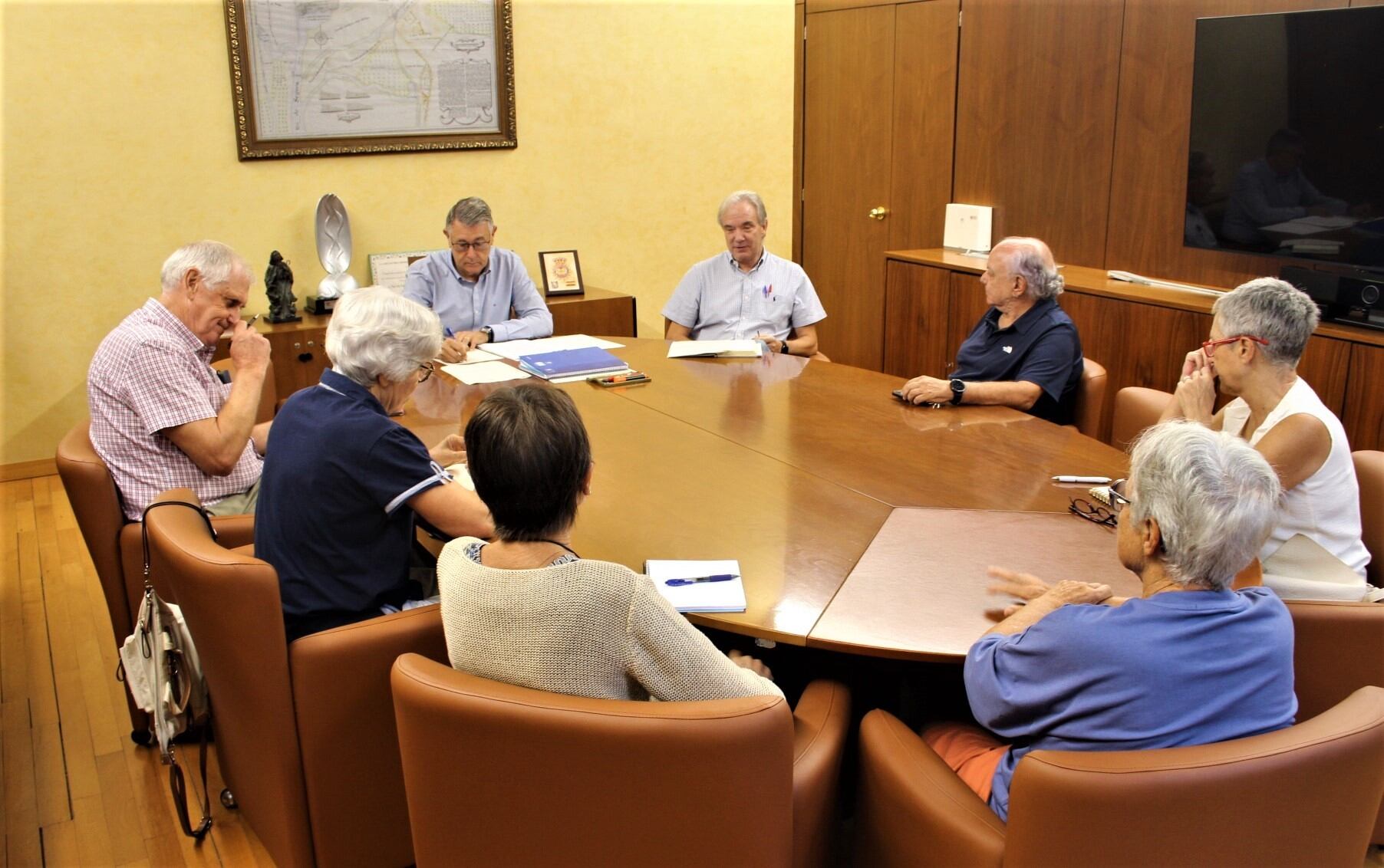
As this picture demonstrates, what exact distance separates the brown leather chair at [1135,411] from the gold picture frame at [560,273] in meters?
3.30

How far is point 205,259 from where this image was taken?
2891mm

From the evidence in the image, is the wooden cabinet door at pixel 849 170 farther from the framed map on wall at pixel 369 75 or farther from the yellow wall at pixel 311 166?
the framed map on wall at pixel 369 75

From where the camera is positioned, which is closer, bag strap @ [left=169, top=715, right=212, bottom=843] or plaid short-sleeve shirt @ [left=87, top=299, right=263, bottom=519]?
bag strap @ [left=169, top=715, right=212, bottom=843]

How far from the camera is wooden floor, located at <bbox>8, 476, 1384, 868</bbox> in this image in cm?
251

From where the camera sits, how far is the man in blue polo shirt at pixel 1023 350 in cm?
335

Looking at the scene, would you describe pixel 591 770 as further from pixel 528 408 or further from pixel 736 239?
pixel 736 239

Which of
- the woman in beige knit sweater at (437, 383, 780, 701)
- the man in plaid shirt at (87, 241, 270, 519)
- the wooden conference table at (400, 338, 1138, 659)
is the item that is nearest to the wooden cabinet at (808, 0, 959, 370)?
the wooden conference table at (400, 338, 1138, 659)

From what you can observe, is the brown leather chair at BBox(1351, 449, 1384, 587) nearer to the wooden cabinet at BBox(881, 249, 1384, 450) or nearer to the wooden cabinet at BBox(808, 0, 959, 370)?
the wooden cabinet at BBox(881, 249, 1384, 450)

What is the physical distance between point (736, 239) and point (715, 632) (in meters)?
2.30

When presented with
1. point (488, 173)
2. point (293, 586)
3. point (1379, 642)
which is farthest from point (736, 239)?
point (1379, 642)

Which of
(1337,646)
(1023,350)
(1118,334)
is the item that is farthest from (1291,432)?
(1118,334)

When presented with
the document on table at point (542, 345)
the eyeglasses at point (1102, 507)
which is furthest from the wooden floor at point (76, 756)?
the document on table at point (542, 345)

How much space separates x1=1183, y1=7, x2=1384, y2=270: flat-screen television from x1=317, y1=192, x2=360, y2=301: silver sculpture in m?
3.76

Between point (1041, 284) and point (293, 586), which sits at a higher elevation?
point (1041, 284)
